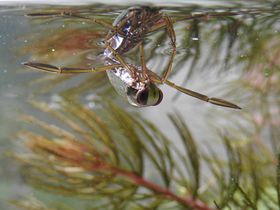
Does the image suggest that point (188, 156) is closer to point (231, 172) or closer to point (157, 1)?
point (231, 172)

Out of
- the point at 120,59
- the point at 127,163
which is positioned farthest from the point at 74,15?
the point at 127,163

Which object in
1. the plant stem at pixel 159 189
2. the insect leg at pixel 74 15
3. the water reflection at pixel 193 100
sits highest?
the insect leg at pixel 74 15

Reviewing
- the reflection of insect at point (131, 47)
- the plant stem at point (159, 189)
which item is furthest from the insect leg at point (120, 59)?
the plant stem at point (159, 189)

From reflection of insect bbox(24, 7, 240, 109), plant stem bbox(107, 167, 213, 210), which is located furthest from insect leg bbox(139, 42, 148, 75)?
plant stem bbox(107, 167, 213, 210)

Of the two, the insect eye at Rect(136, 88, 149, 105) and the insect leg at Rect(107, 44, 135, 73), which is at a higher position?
the insect leg at Rect(107, 44, 135, 73)

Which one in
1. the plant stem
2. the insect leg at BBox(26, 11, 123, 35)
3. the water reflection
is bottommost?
the plant stem

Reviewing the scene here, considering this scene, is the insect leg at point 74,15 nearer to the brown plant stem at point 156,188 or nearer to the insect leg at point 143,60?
the insect leg at point 143,60

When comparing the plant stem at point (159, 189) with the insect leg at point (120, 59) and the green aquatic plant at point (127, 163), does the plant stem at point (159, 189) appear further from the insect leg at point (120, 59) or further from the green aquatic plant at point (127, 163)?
the insect leg at point (120, 59)

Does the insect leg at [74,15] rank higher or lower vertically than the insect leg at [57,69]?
higher

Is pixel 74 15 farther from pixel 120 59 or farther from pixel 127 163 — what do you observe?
pixel 127 163

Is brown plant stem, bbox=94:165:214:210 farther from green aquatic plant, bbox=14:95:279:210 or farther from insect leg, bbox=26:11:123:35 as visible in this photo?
insect leg, bbox=26:11:123:35
